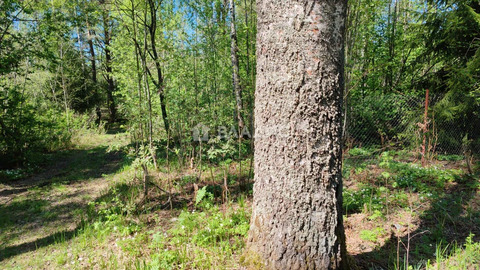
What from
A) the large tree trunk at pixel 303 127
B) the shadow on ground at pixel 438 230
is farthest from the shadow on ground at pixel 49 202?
the shadow on ground at pixel 438 230

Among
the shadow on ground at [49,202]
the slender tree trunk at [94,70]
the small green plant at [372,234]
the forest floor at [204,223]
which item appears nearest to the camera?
the forest floor at [204,223]

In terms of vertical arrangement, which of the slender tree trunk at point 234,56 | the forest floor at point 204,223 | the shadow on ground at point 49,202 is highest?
the slender tree trunk at point 234,56

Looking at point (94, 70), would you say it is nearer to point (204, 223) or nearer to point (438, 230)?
point (204, 223)

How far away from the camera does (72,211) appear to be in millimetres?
4277

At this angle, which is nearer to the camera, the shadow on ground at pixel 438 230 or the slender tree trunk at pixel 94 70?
the shadow on ground at pixel 438 230

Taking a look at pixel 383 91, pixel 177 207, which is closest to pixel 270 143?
pixel 177 207

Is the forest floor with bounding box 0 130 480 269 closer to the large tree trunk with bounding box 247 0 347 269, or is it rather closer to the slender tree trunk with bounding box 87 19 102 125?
the large tree trunk with bounding box 247 0 347 269

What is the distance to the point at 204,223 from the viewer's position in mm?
3059

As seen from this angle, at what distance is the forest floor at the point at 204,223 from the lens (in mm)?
2316

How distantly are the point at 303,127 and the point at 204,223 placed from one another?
6.59ft

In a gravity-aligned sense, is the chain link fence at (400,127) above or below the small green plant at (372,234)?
above

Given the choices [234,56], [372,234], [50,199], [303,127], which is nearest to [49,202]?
[50,199]

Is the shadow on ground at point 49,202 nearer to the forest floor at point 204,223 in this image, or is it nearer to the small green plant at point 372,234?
the forest floor at point 204,223

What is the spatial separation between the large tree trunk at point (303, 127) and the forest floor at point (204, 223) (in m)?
0.46
